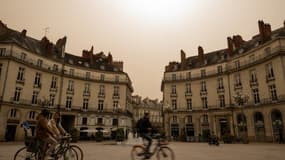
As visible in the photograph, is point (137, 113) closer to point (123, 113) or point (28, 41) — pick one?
point (123, 113)

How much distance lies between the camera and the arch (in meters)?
32.0

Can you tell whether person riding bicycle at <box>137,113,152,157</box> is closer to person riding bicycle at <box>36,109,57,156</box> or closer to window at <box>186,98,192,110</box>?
person riding bicycle at <box>36,109,57,156</box>

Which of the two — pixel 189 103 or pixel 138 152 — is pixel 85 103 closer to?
pixel 189 103

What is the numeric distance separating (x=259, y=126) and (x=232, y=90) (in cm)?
821

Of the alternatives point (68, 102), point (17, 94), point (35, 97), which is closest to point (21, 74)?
point (17, 94)

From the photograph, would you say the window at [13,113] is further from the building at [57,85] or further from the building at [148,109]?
the building at [148,109]

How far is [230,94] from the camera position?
127 feet

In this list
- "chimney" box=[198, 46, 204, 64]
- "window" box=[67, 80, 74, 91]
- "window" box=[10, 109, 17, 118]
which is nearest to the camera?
"window" box=[10, 109, 17, 118]

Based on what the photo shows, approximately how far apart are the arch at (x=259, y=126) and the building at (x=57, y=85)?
86.6 ft

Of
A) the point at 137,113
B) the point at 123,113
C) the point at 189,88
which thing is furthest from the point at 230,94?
the point at 137,113

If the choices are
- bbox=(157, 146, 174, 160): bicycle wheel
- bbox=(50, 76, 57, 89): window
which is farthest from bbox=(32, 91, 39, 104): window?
bbox=(157, 146, 174, 160): bicycle wheel

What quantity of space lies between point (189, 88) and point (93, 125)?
886 inches

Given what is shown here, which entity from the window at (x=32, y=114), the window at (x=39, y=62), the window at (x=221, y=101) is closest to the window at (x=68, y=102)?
the window at (x=32, y=114)

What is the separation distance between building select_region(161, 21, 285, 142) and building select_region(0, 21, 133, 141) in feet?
41.7
